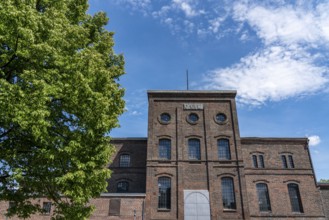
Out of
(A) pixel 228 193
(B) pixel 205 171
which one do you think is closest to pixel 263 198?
(A) pixel 228 193

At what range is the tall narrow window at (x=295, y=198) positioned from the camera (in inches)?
942

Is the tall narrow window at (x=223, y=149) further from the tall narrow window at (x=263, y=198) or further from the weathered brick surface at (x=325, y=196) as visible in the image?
the weathered brick surface at (x=325, y=196)

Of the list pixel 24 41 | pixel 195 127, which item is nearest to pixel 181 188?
pixel 195 127

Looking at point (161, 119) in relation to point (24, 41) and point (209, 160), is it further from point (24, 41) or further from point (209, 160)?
point (24, 41)

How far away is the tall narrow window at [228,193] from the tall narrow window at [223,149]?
1.88m

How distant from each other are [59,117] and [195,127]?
53.0 ft

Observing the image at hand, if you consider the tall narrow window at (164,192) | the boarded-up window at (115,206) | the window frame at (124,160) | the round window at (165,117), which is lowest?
the boarded-up window at (115,206)

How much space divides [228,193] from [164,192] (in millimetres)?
5183

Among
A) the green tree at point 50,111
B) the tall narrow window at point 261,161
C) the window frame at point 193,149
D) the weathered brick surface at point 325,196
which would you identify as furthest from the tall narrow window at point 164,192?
the weathered brick surface at point 325,196

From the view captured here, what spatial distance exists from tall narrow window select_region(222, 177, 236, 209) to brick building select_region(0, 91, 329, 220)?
3.1 inches

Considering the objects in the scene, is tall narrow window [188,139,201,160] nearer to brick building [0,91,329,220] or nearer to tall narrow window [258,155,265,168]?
brick building [0,91,329,220]

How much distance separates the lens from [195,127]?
24.2 metres

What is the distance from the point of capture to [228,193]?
71.9ft

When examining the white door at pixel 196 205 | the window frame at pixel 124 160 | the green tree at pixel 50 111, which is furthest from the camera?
the window frame at pixel 124 160
